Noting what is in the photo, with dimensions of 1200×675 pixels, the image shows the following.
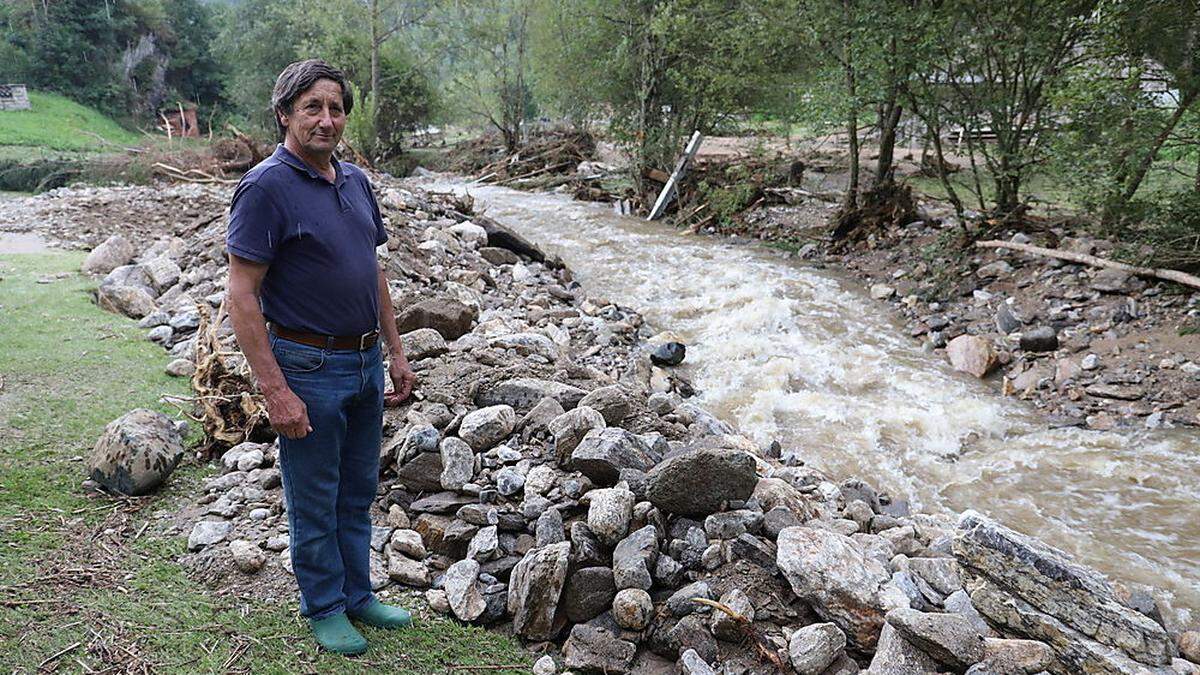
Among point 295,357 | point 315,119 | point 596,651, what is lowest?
point 596,651

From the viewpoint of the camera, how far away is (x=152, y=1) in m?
30.1

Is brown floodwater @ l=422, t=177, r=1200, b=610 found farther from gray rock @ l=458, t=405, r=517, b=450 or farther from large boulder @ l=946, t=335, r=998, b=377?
gray rock @ l=458, t=405, r=517, b=450

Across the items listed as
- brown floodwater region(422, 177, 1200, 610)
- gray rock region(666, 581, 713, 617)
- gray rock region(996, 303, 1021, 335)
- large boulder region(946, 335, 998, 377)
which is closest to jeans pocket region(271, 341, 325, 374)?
gray rock region(666, 581, 713, 617)

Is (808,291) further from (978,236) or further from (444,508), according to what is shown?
(444,508)

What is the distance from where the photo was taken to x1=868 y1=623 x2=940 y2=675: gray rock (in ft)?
7.30

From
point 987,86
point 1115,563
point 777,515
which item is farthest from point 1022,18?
point 777,515

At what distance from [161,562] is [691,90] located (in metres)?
11.2

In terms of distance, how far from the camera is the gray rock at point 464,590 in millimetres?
2594

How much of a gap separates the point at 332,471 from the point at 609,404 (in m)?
1.64

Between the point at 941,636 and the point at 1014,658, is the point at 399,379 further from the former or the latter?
the point at 1014,658

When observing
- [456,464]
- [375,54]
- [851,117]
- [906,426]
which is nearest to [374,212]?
[456,464]

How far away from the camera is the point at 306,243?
82.3 inches

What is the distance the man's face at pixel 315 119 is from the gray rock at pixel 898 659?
7.39 ft

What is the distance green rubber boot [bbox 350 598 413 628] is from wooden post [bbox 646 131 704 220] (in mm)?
11081
